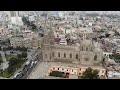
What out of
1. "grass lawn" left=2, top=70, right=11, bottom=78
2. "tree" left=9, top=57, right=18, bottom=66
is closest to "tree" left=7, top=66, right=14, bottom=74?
"grass lawn" left=2, top=70, right=11, bottom=78

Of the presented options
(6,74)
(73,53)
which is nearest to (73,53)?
(73,53)

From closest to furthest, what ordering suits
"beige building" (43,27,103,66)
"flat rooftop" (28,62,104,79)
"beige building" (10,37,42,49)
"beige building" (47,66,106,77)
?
1. "flat rooftop" (28,62,104,79)
2. "beige building" (47,66,106,77)
3. "beige building" (43,27,103,66)
4. "beige building" (10,37,42,49)

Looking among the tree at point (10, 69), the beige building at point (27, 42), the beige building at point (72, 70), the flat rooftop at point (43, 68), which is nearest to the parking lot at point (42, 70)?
the flat rooftop at point (43, 68)

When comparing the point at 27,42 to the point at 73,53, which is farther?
the point at 27,42

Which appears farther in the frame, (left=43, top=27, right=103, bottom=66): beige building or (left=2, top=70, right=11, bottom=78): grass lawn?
(left=43, top=27, right=103, bottom=66): beige building

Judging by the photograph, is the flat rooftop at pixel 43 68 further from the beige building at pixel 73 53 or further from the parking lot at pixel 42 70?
the beige building at pixel 73 53

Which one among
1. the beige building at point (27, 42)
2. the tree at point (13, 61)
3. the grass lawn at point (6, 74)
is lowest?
the grass lawn at point (6, 74)

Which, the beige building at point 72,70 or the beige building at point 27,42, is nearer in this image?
the beige building at point 72,70

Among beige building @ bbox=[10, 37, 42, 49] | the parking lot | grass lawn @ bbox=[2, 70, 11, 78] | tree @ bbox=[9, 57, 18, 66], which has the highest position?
beige building @ bbox=[10, 37, 42, 49]

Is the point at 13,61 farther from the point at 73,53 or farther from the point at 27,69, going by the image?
the point at 73,53

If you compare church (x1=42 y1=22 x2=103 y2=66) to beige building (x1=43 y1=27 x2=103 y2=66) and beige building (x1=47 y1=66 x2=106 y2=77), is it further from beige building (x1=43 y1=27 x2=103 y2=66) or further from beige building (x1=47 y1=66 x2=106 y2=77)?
beige building (x1=47 y1=66 x2=106 y2=77)
